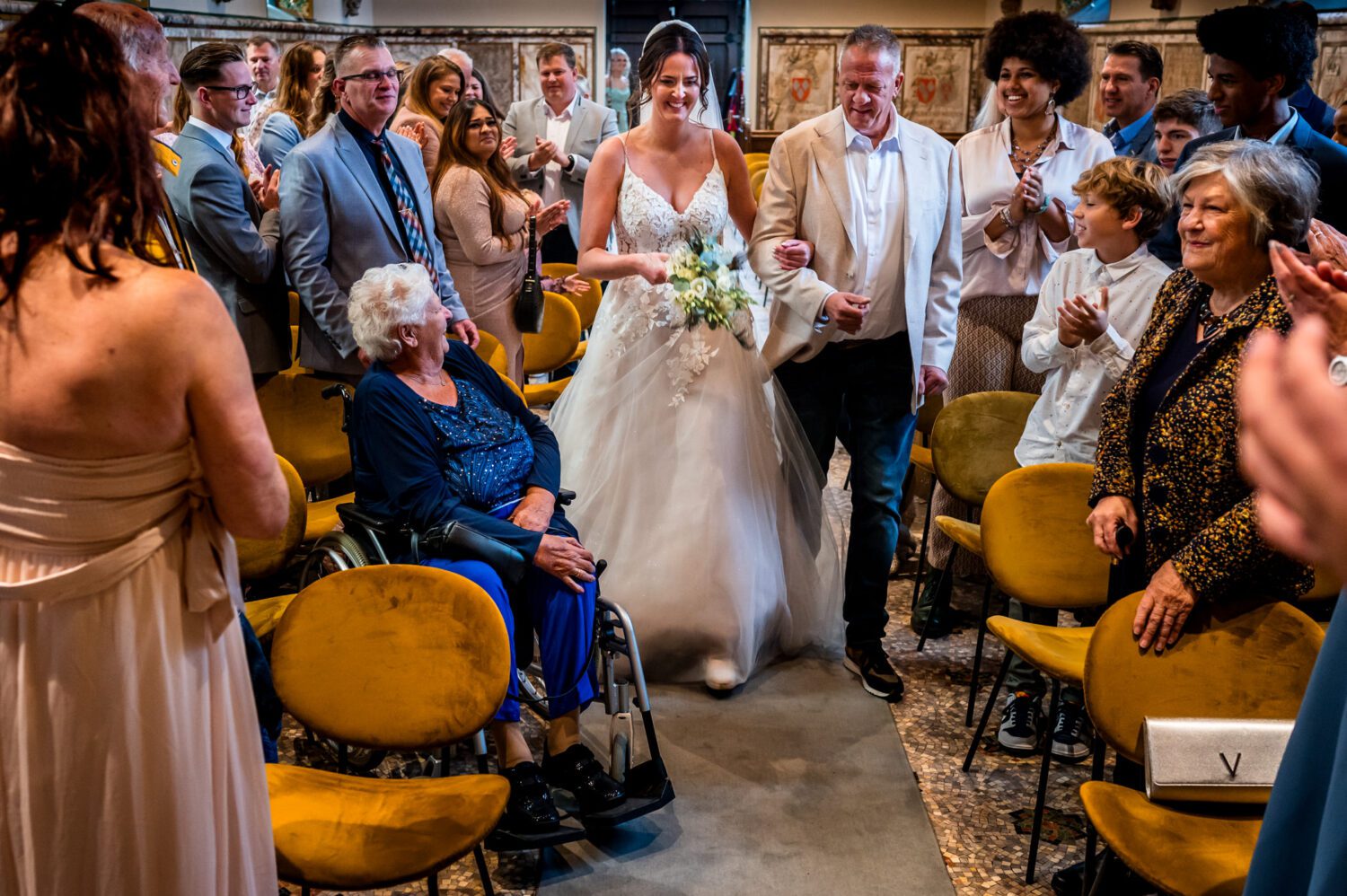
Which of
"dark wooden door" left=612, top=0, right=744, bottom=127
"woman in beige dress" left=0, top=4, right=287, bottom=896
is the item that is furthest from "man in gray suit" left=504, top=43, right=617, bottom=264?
"dark wooden door" left=612, top=0, right=744, bottom=127

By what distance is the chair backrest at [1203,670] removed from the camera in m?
2.17

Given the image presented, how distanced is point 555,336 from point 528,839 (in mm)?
3196

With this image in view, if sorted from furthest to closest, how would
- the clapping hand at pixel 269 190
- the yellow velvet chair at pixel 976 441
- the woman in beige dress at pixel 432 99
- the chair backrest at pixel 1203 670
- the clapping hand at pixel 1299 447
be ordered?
the woman in beige dress at pixel 432 99 < the clapping hand at pixel 269 190 < the yellow velvet chair at pixel 976 441 < the chair backrest at pixel 1203 670 < the clapping hand at pixel 1299 447

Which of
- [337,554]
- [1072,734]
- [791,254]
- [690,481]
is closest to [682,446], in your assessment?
[690,481]

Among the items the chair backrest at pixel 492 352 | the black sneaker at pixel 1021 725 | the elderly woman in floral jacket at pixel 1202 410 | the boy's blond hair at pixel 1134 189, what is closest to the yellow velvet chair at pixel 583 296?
the chair backrest at pixel 492 352

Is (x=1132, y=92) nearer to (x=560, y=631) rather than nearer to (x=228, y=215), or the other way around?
(x=560, y=631)

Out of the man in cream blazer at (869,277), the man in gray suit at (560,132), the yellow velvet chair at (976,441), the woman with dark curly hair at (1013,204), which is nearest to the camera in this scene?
the man in cream blazer at (869,277)

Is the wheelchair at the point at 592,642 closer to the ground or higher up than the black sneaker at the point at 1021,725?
higher up

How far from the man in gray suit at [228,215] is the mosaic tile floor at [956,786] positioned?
1408mm

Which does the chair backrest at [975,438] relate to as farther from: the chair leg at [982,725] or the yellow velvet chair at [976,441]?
the chair leg at [982,725]

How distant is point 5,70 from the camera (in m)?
1.46

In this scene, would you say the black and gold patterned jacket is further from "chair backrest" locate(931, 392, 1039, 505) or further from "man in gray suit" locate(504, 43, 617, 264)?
"man in gray suit" locate(504, 43, 617, 264)

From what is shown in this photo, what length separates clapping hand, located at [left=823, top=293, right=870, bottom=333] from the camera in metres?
3.31

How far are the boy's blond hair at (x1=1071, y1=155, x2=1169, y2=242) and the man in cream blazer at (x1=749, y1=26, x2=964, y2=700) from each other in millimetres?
445
